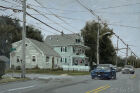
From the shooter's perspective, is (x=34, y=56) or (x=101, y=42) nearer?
(x=34, y=56)

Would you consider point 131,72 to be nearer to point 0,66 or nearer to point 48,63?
point 48,63

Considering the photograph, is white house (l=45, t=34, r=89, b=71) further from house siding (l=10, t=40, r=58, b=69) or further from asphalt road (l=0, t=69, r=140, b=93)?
asphalt road (l=0, t=69, r=140, b=93)

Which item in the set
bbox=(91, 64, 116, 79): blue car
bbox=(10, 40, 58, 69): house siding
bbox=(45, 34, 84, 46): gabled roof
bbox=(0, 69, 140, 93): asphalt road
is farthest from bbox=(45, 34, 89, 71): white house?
bbox=(0, 69, 140, 93): asphalt road

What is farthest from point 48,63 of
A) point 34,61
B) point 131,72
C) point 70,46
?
point 131,72

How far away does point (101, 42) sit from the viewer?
64.1 metres

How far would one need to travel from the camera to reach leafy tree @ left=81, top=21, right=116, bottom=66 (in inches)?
2525

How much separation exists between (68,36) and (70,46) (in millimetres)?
3355

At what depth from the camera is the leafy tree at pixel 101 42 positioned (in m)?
64.1

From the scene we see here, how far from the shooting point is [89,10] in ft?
99.8

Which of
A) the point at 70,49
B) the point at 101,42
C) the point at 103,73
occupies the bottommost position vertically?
the point at 103,73

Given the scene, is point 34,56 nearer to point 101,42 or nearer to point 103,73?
point 101,42

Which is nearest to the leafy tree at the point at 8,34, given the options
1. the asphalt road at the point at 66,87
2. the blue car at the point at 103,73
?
the blue car at the point at 103,73

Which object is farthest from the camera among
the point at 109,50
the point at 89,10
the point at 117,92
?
the point at 109,50

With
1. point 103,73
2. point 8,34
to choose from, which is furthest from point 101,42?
point 103,73
